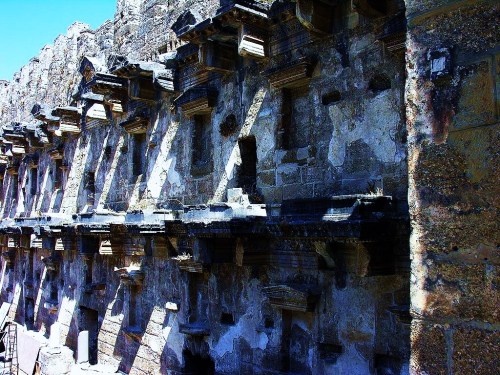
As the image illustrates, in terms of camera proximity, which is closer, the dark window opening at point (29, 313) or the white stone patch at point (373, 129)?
the white stone patch at point (373, 129)

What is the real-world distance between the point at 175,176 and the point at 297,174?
115 inches

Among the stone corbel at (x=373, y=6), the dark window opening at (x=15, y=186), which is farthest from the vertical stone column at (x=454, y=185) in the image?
the dark window opening at (x=15, y=186)

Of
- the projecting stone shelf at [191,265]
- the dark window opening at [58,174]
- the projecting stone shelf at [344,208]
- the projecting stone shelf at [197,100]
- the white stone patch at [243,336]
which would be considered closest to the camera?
the projecting stone shelf at [344,208]

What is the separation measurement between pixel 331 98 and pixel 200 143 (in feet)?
9.45

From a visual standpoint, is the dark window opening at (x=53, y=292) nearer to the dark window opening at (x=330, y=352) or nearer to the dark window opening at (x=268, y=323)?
the dark window opening at (x=268, y=323)

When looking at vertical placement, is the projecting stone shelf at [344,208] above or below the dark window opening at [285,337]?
above

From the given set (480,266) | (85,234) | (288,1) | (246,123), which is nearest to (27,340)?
(85,234)

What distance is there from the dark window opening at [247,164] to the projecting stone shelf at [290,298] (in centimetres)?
152

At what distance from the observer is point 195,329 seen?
26.4 feet

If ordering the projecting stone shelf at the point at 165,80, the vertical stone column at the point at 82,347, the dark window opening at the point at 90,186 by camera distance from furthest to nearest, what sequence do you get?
1. the dark window opening at the point at 90,186
2. the vertical stone column at the point at 82,347
3. the projecting stone shelf at the point at 165,80

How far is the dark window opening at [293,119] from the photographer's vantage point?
678cm

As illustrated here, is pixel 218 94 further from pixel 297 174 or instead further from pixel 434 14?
pixel 434 14

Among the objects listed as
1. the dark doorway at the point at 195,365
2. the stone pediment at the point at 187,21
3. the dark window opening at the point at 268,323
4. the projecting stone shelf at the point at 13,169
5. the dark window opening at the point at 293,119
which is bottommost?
the dark doorway at the point at 195,365

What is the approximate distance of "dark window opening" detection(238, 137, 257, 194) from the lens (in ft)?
24.9
